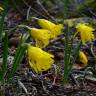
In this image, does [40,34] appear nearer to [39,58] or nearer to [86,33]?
[39,58]

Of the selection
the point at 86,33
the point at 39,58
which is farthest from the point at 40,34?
the point at 86,33

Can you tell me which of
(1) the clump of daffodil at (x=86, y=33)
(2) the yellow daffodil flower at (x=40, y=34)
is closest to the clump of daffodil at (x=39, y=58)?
(2) the yellow daffodil flower at (x=40, y=34)

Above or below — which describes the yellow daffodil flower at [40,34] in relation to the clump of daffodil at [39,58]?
above

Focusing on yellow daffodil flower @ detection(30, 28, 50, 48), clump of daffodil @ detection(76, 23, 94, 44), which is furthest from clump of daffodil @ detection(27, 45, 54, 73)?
clump of daffodil @ detection(76, 23, 94, 44)

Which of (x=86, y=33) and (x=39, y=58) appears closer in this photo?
(x=39, y=58)

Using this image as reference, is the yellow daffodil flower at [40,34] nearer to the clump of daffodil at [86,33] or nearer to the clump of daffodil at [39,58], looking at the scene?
the clump of daffodil at [39,58]

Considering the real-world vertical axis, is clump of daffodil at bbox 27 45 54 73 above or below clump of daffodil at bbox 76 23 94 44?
below

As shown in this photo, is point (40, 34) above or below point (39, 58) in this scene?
above

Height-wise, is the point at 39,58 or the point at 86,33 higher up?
the point at 86,33

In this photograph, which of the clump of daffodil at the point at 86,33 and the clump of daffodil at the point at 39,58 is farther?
the clump of daffodil at the point at 86,33

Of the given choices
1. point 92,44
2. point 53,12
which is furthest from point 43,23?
point 53,12

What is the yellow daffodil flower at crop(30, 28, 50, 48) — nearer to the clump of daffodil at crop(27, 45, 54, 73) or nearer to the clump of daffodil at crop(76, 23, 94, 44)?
the clump of daffodil at crop(27, 45, 54, 73)
